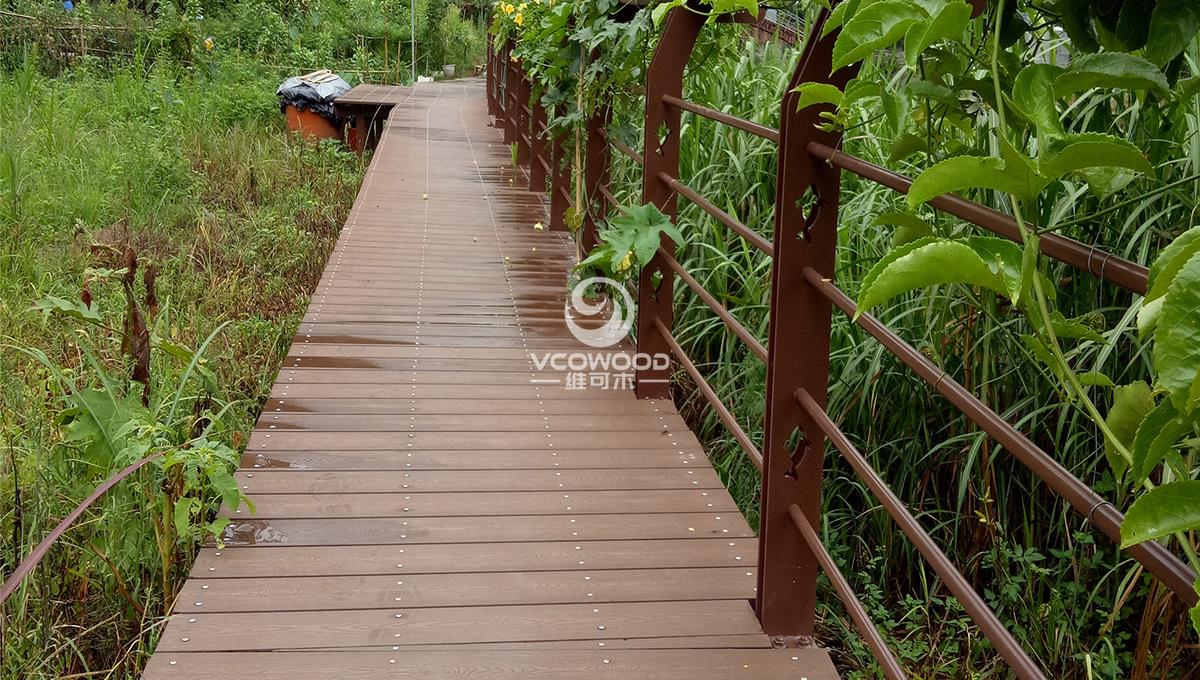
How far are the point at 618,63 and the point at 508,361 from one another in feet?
4.32

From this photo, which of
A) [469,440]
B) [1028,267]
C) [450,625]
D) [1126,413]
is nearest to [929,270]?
[1028,267]

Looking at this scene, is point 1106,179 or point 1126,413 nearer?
point 1126,413

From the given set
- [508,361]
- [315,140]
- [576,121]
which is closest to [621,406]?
[508,361]

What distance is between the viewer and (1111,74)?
1.11m

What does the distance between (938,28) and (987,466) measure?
1.82m

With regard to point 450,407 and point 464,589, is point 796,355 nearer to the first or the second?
point 464,589

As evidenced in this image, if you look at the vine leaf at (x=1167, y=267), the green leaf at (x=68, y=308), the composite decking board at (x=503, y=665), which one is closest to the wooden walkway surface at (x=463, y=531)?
the composite decking board at (x=503, y=665)

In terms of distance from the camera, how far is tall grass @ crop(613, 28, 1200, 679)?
2.54 m

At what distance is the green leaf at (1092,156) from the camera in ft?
3.41

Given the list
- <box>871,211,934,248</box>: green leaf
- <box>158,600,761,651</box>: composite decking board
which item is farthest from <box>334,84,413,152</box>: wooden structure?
<box>871,211,934,248</box>: green leaf

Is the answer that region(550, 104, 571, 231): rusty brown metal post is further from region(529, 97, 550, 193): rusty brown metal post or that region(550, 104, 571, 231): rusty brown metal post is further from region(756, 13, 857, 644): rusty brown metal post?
region(756, 13, 857, 644): rusty brown metal post

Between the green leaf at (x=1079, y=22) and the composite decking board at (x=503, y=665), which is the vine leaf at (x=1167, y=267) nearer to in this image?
the green leaf at (x=1079, y=22)

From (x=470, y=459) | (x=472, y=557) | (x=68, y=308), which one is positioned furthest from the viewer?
(x=470, y=459)

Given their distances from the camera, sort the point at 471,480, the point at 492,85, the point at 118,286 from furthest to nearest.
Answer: the point at 492,85 < the point at 118,286 < the point at 471,480
